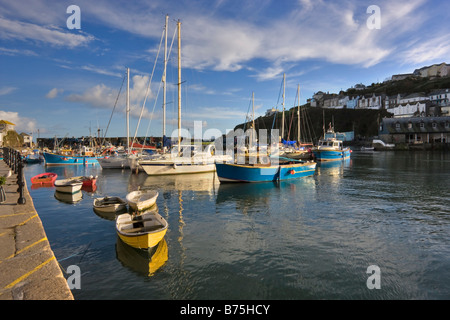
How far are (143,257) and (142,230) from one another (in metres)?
1.23

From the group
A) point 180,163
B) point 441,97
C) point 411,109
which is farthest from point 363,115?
point 180,163

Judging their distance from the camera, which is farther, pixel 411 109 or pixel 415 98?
pixel 415 98

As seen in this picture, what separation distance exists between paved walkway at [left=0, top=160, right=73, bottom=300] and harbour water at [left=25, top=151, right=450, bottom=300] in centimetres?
152

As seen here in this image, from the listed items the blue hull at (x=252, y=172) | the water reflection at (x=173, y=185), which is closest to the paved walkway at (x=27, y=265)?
the water reflection at (x=173, y=185)

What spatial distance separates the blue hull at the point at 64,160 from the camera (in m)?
49.4

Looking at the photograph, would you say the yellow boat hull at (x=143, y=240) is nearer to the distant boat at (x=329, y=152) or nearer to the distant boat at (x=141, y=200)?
the distant boat at (x=141, y=200)

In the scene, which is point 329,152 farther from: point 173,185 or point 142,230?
point 142,230

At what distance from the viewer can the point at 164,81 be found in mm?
36312

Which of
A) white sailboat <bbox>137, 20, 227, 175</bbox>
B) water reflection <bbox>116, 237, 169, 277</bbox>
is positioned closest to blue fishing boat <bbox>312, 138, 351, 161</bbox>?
white sailboat <bbox>137, 20, 227, 175</bbox>

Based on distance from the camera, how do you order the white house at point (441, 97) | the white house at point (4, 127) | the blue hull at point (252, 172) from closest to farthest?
the blue hull at point (252, 172) → the white house at point (4, 127) → the white house at point (441, 97)

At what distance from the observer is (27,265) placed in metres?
6.37

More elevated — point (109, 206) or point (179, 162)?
point (179, 162)

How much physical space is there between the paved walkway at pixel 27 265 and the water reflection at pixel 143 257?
2610 mm
